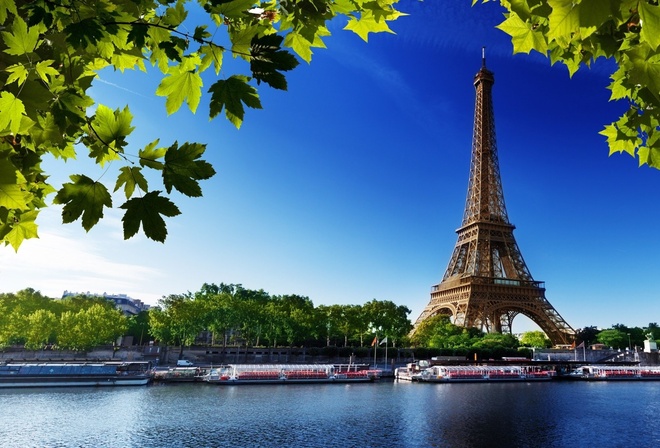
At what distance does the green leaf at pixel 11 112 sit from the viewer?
1.68 meters

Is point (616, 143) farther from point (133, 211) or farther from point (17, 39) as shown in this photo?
point (17, 39)

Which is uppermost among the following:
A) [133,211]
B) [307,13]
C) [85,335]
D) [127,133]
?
[307,13]

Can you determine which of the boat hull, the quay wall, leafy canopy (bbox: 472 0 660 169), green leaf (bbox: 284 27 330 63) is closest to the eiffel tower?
the quay wall

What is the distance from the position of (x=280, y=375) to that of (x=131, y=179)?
5068 cm

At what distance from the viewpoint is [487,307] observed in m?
72.8

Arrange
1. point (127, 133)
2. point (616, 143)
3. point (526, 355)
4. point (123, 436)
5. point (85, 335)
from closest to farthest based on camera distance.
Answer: point (127, 133)
point (616, 143)
point (123, 436)
point (85, 335)
point (526, 355)

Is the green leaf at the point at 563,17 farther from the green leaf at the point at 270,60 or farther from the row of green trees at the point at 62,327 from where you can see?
the row of green trees at the point at 62,327

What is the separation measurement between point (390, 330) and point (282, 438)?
160 feet

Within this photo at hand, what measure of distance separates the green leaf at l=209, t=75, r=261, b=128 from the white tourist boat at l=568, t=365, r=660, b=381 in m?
75.7

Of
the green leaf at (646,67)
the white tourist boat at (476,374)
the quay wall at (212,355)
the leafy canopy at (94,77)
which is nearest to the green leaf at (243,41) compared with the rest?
the leafy canopy at (94,77)

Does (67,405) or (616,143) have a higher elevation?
Answer: (616,143)

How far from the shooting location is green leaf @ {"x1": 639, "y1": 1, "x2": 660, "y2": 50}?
1550mm

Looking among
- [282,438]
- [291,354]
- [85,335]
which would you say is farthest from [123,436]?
[291,354]

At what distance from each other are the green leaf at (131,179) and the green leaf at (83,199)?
0.28 ft
